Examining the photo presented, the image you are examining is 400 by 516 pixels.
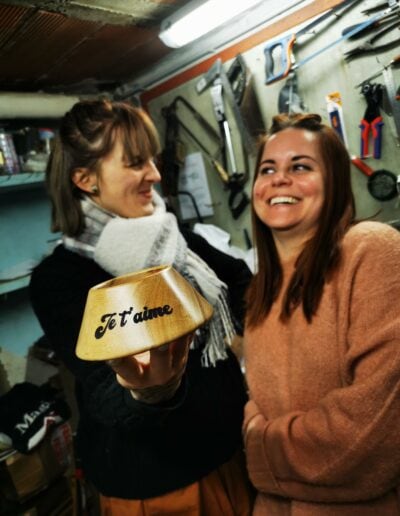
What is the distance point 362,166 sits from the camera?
5.63ft

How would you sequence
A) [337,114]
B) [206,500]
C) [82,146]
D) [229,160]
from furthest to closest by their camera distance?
[229,160] < [337,114] < [82,146] < [206,500]

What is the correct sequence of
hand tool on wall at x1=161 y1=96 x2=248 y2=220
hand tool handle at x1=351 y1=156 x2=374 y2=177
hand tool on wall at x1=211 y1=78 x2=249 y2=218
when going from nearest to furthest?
hand tool handle at x1=351 y1=156 x2=374 y2=177 → hand tool on wall at x1=211 y1=78 x2=249 y2=218 → hand tool on wall at x1=161 y1=96 x2=248 y2=220

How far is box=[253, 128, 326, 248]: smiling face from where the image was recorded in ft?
3.71

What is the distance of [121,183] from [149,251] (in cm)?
26

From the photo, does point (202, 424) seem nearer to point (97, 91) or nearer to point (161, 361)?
point (161, 361)

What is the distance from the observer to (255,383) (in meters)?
1.19

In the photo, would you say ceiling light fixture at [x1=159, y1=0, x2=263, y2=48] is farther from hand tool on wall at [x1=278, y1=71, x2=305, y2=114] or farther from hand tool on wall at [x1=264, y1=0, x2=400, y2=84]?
hand tool on wall at [x1=278, y1=71, x2=305, y2=114]

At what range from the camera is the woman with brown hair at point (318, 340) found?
2.87 ft

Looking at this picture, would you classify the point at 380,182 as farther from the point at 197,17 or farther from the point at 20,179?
the point at 20,179

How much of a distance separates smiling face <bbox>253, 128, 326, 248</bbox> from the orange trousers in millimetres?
779

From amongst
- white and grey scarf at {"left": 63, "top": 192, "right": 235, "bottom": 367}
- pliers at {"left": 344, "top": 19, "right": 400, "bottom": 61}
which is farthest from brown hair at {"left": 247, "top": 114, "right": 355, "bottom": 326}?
pliers at {"left": 344, "top": 19, "right": 400, "bottom": 61}

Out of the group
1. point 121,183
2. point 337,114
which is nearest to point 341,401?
point 121,183

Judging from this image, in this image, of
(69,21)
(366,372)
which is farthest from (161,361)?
(69,21)

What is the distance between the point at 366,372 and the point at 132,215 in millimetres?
847
